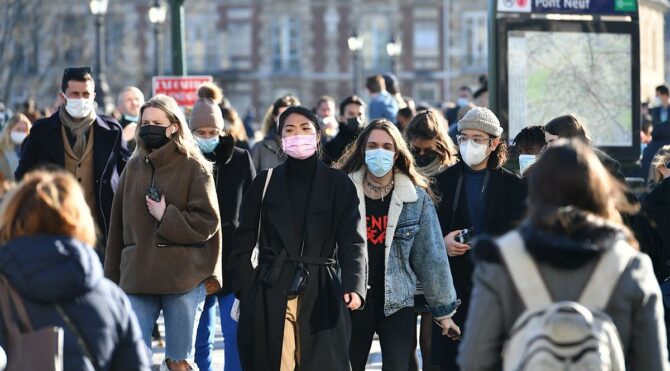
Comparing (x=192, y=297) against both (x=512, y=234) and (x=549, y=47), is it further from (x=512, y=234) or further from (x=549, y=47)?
(x=549, y=47)

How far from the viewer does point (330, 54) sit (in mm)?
67062

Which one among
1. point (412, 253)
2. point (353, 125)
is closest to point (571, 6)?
point (353, 125)

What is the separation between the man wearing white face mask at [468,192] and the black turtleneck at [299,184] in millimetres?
1073

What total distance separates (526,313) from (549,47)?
896cm

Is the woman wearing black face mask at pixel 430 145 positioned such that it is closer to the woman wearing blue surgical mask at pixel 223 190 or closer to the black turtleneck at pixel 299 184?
the woman wearing blue surgical mask at pixel 223 190

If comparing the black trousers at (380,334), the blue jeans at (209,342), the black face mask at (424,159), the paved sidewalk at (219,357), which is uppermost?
the black face mask at (424,159)

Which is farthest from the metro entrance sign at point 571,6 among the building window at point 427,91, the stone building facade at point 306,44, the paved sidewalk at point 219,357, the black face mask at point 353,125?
the building window at point 427,91

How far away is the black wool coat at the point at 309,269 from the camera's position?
7.27m

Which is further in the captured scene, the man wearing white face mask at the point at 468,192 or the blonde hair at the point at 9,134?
the blonde hair at the point at 9,134

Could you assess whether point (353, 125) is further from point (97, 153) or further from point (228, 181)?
point (97, 153)

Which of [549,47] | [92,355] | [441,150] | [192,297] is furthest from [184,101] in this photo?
[92,355]

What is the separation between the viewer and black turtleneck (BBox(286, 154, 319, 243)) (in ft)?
24.4

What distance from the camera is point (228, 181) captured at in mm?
9312

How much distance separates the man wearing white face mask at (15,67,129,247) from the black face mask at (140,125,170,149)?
1.02 meters
